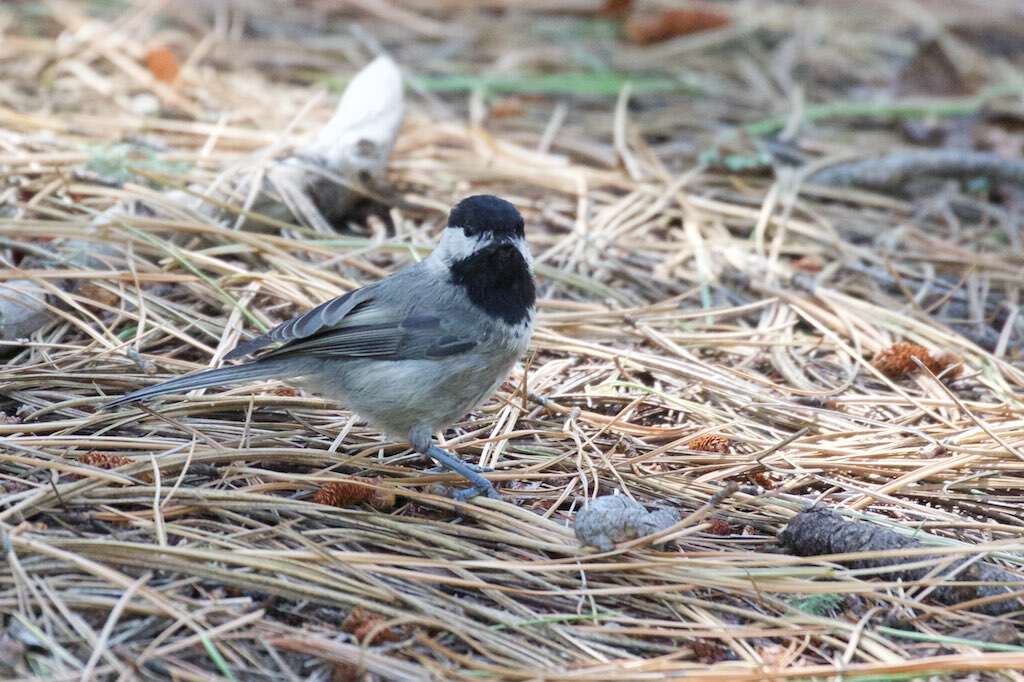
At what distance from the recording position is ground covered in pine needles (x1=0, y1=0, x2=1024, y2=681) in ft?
7.59

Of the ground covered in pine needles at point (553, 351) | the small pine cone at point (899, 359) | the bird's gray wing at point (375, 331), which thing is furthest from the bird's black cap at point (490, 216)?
the small pine cone at point (899, 359)

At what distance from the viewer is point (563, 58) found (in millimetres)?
6094

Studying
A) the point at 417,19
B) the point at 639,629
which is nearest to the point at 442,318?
the point at 639,629

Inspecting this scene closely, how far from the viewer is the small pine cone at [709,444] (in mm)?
3174

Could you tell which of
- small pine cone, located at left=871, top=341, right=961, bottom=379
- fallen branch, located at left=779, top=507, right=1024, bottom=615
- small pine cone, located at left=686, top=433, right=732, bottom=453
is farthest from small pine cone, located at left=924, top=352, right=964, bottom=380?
fallen branch, located at left=779, top=507, right=1024, bottom=615

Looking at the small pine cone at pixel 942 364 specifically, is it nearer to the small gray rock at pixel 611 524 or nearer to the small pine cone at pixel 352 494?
the small gray rock at pixel 611 524

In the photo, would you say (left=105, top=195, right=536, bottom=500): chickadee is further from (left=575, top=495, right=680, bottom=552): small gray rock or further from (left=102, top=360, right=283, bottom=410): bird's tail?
(left=575, top=495, right=680, bottom=552): small gray rock

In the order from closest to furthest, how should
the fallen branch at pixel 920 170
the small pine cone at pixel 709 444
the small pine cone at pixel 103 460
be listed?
the small pine cone at pixel 103 460 < the small pine cone at pixel 709 444 < the fallen branch at pixel 920 170

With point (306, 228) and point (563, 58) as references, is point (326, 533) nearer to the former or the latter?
point (306, 228)

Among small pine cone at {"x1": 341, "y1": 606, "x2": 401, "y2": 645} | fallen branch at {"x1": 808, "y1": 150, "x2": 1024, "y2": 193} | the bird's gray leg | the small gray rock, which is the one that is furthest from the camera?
fallen branch at {"x1": 808, "y1": 150, "x2": 1024, "y2": 193}

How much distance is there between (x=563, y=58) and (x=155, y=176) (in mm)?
2821

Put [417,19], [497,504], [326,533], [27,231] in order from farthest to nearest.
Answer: [417,19] → [27,231] → [497,504] → [326,533]

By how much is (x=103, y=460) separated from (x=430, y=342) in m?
0.98

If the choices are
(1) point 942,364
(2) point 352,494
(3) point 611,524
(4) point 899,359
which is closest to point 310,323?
(2) point 352,494
